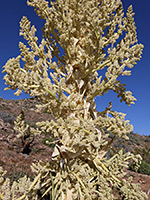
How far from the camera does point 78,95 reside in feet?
7.79

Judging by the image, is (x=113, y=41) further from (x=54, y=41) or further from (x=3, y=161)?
(x=3, y=161)

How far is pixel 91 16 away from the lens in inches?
80.6

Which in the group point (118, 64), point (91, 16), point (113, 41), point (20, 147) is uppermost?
point (113, 41)

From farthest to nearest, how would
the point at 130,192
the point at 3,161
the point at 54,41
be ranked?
the point at 3,161 < the point at 54,41 < the point at 130,192

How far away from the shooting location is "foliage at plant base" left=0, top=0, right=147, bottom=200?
195 centimetres

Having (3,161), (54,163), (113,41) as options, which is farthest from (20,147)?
(113,41)

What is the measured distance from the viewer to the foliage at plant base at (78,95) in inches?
76.7

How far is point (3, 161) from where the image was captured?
729cm

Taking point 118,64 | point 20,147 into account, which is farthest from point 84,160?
point 20,147

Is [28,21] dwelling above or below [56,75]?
above

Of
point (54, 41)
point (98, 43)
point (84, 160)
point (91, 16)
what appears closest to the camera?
point (91, 16)

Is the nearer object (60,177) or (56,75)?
(60,177)

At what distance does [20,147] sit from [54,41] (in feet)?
26.7

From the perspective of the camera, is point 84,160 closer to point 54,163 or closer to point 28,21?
point 54,163
